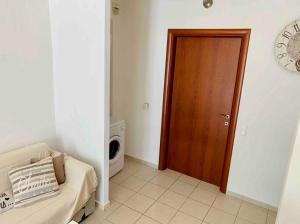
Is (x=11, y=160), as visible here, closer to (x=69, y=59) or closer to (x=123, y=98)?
(x=69, y=59)

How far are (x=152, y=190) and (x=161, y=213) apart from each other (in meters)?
0.42

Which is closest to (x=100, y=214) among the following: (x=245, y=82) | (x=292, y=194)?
(x=292, y=194)

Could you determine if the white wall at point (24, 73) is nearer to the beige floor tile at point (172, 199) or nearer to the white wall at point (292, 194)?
the beige floor tile at point (172, 199)

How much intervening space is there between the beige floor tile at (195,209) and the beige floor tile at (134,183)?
2.10 feet

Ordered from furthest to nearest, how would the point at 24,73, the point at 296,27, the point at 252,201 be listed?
the point at 252,201 < the point at 24,73 < the point at 296,27

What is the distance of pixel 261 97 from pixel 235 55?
0.58 m

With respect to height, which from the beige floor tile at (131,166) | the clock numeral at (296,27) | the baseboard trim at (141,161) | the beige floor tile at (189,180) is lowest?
the beige floor tile at (189,180)

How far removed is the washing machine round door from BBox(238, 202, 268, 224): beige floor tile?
1.70m

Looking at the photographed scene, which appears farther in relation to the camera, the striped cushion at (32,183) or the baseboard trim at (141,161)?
the baseboard trim at (141,161)

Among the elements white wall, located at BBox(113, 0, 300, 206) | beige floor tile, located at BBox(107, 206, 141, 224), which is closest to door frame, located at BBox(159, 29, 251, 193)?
white wall, located at BBox(113, 0, 300, 206)

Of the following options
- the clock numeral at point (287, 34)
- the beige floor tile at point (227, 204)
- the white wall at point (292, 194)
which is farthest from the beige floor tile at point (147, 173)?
the clock numeral at point (287, 34)

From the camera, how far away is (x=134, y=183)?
2922mm

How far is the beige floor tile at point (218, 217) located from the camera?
7.64ft

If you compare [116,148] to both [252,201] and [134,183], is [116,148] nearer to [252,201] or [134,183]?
[134,183]
